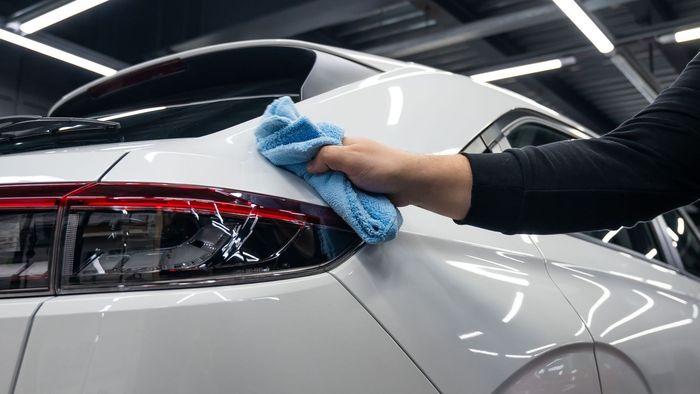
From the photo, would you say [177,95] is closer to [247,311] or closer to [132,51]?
[247,311]

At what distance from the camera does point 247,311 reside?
2.76 ft

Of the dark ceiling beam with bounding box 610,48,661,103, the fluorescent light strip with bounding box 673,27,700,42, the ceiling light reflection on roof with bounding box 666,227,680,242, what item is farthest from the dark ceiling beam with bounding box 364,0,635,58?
the ceiling light reflection on roof with bounding box 666,227,680,242

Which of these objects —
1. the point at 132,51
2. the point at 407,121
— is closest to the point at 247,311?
the point at 407,121

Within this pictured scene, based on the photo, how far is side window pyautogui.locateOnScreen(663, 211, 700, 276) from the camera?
2.44 meters

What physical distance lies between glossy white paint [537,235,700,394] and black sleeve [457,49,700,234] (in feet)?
0.96

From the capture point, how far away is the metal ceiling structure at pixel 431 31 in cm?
626

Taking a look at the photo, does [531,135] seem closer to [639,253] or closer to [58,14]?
[639,253]

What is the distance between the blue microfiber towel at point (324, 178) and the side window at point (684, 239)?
1862 mm

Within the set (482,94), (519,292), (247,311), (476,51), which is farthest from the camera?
(476,51)

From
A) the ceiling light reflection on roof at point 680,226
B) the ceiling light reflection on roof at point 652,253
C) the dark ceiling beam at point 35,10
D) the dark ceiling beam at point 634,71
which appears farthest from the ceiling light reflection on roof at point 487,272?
the dark ceiling beam at point 634,71

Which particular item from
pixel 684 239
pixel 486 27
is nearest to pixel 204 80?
pixel 684 239

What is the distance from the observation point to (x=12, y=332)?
77 centimetres

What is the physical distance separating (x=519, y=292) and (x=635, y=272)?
0.75 meters

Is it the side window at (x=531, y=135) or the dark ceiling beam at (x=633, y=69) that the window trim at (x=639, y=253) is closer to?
the side window at (x=531, y=135)
